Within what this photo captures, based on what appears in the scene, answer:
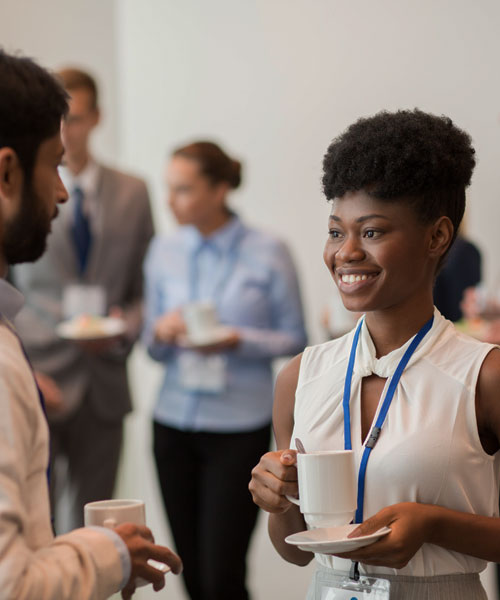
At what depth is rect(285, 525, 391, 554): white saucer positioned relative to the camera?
128 centimetres

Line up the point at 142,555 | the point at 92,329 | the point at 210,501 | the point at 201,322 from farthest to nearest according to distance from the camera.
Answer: the point at 92,329 → the point at 201,322 → the point at 210,501 → the point at 142,555

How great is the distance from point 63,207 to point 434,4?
187 centimetres

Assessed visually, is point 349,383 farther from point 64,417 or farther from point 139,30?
point 139,30

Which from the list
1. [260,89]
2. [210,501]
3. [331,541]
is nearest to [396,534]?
[331,541]

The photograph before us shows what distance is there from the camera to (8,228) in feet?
4.38

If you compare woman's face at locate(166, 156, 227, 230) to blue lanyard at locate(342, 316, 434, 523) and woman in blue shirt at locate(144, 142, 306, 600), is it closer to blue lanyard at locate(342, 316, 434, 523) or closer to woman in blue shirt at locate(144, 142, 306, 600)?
woman in blue shirt at locate(144, 142, 306, 600)

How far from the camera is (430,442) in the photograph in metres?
1.42

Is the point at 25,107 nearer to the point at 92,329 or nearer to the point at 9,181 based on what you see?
the point at 9,181

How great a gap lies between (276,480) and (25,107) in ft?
2.29

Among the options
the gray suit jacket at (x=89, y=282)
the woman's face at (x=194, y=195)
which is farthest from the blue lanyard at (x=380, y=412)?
the gray suit jacket at (x=89, y=282)

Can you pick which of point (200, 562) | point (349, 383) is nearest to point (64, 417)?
point (200, 562)

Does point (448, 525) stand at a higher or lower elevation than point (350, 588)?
higher

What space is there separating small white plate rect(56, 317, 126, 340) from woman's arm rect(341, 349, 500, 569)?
8.65ft

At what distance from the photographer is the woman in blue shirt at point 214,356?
3.43m
